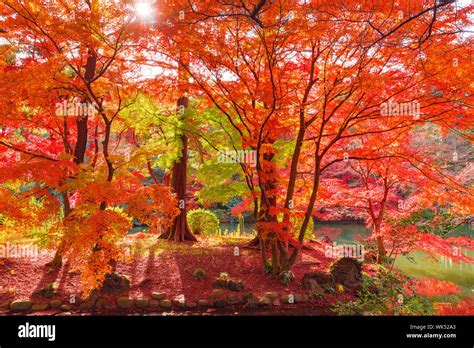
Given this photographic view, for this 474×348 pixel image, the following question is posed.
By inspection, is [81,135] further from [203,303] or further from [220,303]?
[220,303]

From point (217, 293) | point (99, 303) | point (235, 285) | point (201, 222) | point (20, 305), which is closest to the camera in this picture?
point (20, 305)

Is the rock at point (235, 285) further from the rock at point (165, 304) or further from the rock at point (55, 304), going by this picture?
the rock at point (55, 304)

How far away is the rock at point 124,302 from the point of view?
733 cm

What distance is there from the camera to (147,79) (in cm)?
896

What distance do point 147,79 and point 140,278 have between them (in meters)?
5.12

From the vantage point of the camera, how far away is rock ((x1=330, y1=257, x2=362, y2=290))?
8938mm

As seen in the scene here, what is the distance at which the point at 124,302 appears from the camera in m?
7.38

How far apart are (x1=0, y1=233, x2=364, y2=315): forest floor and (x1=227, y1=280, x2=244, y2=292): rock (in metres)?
0.12

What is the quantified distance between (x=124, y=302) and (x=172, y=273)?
1.77 meters

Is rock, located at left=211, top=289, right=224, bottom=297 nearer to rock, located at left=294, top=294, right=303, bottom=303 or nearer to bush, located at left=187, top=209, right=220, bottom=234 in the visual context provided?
rock, located at left=294, top=294, right=303, bottom=303

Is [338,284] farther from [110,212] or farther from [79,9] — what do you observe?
[79,9]

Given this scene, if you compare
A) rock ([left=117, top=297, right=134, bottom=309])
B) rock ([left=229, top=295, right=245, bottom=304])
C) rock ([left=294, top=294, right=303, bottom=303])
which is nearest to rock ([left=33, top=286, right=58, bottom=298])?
rock ([left=117, top=297, right=134, bottom=309])

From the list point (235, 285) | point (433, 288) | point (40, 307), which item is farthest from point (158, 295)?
point (433, 288)
